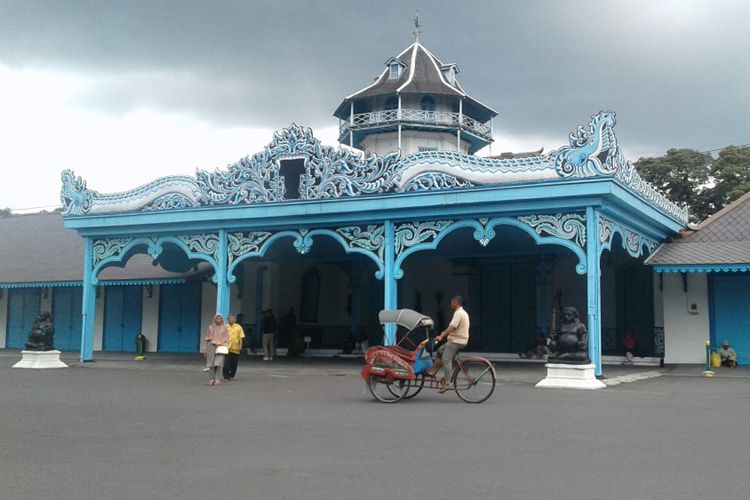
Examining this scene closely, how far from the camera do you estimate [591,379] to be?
41.9 ft

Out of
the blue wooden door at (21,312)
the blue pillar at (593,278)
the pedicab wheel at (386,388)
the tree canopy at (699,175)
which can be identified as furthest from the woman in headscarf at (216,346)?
the tree canopy at (699,175)

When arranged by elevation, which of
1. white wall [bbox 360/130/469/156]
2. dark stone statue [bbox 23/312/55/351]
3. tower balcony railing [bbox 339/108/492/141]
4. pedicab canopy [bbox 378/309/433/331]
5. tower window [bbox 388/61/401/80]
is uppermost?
tower window [bbox 388/61/401/80]

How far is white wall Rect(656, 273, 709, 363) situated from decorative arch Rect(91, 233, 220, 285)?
10943 millimetres

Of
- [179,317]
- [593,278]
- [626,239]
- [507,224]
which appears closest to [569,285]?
[626,239]

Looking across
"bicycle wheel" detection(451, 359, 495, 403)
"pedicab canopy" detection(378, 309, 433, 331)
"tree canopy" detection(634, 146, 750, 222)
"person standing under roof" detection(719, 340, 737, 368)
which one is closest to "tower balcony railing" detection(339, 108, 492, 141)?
"tree canopy" detection(634, 146, 750, 222)

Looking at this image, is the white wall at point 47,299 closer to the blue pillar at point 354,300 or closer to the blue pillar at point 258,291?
the blue pillar at point 258,291

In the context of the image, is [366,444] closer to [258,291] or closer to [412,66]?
[258,291]

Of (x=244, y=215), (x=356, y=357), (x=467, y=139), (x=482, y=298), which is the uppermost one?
(x=467, y=139)

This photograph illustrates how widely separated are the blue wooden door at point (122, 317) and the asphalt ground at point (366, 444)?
12807 mm

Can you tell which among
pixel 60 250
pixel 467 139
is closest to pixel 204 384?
pixel 60 250

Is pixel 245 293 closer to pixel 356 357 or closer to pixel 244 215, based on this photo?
pixel 356 357

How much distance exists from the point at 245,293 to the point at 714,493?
66.2ft

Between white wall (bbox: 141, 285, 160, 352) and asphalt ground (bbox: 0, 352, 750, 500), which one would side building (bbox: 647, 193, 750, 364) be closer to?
asphalt ground (bbox: 0, 352, 750, 500)

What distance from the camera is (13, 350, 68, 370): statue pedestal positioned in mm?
17406
